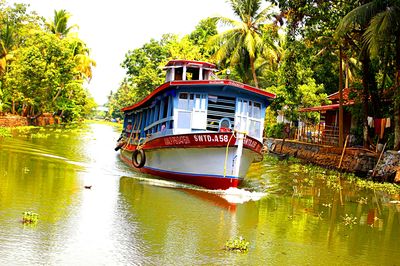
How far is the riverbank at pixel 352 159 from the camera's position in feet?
59.2

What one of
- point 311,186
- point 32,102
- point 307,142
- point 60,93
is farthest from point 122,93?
point 311,186

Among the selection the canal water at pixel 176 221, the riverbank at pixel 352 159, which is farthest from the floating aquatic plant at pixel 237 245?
the riverbank at pixel 352 159

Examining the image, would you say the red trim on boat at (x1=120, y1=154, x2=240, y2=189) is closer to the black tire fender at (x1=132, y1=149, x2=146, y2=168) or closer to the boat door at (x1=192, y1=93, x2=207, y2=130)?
the boat door at (x1=192, y1=93, x2=207, y2=130)

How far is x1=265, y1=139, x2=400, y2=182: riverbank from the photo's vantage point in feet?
59.2

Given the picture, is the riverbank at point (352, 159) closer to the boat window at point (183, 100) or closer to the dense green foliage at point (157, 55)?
the boat window at point (183, 100)

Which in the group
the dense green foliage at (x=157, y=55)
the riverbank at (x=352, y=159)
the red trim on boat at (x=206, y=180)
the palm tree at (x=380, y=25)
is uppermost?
the dense green foliage at (x=157, y=55)

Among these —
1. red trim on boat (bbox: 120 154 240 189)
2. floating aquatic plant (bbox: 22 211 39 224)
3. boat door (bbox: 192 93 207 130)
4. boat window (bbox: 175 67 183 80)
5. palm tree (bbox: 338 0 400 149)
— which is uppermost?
palm tree (bbox: 338 0 400 149)

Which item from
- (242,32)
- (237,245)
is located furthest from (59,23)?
(237,245)

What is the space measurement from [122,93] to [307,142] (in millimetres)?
63435

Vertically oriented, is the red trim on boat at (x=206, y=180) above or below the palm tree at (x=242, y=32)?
below

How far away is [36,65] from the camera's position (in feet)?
113

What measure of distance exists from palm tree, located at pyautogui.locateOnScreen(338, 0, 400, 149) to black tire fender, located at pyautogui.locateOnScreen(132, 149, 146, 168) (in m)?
9.38

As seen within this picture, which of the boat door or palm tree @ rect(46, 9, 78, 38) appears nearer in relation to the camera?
the boat door

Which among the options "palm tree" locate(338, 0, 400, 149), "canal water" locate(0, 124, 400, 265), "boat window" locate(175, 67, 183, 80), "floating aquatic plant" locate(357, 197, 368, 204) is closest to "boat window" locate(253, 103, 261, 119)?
"canal water" locate(0, 124, 400, 265)
